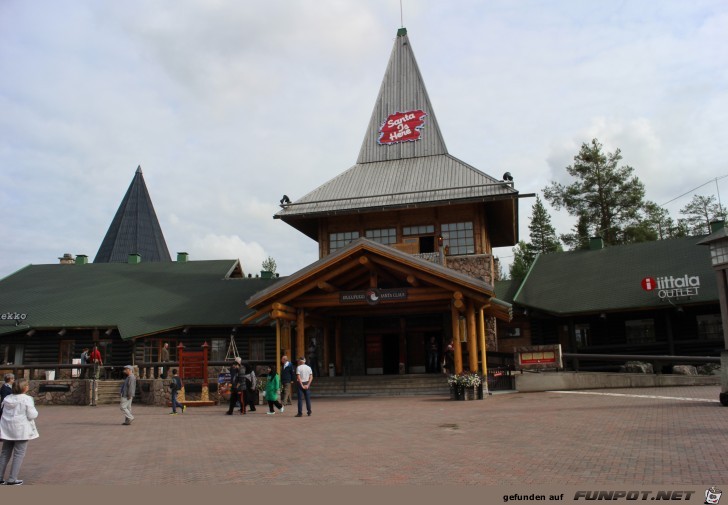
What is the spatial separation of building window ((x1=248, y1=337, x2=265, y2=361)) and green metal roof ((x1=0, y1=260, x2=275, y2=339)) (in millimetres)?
1495

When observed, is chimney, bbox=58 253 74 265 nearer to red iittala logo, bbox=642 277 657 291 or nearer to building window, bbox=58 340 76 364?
building window, bbox=58 340 76 364

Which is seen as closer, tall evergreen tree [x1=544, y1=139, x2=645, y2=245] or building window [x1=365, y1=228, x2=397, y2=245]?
building window [x1=365, y1=228, x2=397, y2=245]

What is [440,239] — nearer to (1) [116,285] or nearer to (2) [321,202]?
(2) [321,202]

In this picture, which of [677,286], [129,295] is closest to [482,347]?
[677,286]

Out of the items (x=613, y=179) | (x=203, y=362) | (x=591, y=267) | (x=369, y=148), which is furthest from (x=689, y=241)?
(x=203, y=362)

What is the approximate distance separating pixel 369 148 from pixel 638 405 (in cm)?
1961

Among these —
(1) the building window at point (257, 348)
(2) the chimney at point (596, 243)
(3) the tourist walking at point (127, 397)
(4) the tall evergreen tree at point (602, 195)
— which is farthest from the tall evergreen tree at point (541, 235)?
(3) the tourist walking at point (127, 397)

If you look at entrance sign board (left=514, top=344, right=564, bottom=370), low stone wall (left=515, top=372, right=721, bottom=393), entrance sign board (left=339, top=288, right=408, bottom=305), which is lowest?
low stone wall (left=515, top=372, right=721, bottom=393)

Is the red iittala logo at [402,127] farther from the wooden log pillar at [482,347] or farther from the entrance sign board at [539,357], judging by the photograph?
the entrance sign board at [539,357]

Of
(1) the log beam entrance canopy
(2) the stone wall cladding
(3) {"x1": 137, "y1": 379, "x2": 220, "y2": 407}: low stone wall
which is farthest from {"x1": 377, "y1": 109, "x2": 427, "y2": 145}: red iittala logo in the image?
(3) {"x1": 137, "y1": 379, "x2": 220, "y2": 407}: low stone wall

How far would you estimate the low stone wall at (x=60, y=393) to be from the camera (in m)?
20.9

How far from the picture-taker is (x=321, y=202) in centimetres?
2652

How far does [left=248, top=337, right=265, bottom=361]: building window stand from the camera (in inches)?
1101

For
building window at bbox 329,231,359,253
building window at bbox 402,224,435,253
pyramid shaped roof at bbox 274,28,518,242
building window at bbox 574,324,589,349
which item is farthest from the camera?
building window at bbox 329,231,359,253
